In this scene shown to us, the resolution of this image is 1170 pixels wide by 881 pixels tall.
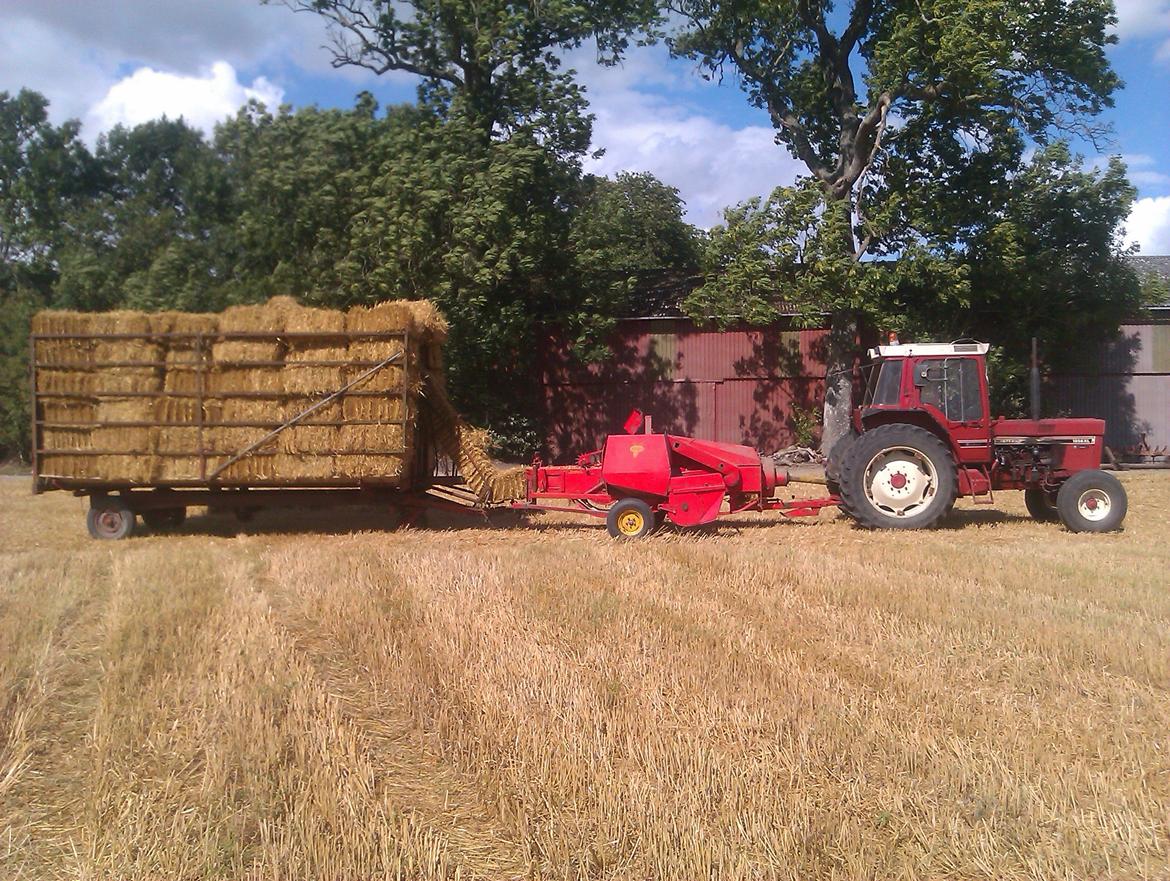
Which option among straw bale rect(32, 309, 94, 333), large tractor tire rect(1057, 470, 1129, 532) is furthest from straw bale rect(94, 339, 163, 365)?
large tractor tire rect(1057, 470, 1129, 532)

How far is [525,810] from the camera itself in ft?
12.3

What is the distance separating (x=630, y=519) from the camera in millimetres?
10992

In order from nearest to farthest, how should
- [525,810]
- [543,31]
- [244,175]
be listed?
[525,810], [244,175], [543,31]

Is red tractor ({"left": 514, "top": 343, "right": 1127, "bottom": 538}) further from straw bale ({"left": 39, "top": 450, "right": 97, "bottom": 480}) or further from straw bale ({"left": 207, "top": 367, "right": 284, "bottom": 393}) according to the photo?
straw bale ({"left": 39, "top": 450, "right": 97, "bottom": 480})

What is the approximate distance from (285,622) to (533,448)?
15.4 m

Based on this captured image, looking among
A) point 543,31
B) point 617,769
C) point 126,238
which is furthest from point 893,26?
point 617,769

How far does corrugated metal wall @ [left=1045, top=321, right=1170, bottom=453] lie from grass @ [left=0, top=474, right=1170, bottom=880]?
16.3 m

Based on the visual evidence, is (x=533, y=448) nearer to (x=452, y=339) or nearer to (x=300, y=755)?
(x=452, y=339)

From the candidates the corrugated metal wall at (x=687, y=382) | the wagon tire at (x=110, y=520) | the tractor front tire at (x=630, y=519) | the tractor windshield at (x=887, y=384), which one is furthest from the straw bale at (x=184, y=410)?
the corrugated metal wall at (x=687, y=382)

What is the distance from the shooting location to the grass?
11.5 feet

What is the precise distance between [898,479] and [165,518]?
8.81m

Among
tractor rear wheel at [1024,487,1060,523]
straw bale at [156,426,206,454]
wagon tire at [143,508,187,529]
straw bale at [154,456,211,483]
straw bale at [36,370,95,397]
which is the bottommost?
wagon tire at [143,508,187,529]

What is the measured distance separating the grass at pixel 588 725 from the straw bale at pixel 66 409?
3614 mm

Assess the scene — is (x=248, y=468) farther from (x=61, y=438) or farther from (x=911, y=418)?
(x=911, y=418)
